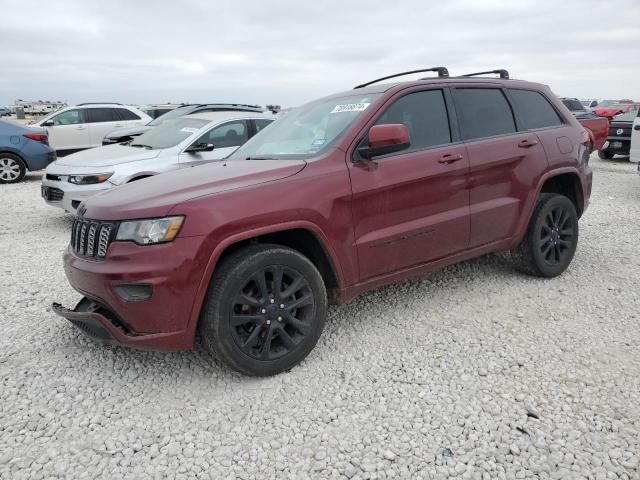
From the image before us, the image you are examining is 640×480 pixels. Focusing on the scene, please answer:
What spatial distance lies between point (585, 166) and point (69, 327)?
4.62 meters

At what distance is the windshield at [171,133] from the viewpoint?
7.18 m

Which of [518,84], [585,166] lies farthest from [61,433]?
[585,166]

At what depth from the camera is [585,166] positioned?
4.69 meters

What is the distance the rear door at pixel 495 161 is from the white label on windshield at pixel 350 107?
2.81 ft

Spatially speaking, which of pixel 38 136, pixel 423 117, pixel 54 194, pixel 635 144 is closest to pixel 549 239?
pixel 423 117

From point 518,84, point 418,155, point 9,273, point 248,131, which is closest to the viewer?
point 418,155

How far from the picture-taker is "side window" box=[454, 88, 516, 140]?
3974 millimetres

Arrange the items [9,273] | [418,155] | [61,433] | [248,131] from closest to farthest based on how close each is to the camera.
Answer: [61,433] < [418,155] < [9,273] < [248,131]

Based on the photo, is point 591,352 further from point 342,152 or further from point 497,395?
point 342,152

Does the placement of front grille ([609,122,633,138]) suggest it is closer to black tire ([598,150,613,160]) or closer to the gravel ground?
black tire ([598,150,613,160])

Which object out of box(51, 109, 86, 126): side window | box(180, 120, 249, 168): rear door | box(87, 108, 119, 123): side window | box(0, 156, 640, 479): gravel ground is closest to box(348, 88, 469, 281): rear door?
box(0, 156, 640, 479): gravel ground

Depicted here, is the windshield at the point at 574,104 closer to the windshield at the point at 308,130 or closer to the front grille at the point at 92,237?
the windshield at the point at 308,130

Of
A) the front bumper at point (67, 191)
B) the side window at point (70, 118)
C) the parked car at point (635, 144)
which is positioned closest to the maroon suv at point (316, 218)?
the front bumper at point (67, 191)

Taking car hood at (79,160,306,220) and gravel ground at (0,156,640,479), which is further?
car hood at (79,160,306,220)
